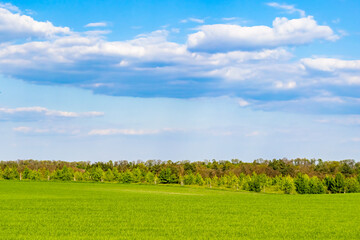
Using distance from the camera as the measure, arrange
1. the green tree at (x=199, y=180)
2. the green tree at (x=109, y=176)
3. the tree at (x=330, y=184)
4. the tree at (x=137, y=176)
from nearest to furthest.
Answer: the tree at (x=330, y=184), the green tree at (x=199, y=180), the tree at (x=137, y=176), the green tree at (x=109, y=176)

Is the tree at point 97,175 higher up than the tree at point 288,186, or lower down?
higher up

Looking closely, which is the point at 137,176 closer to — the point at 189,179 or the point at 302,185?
the point at 189,179

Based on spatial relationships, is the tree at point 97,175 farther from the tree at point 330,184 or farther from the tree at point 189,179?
the tree at point 330,184

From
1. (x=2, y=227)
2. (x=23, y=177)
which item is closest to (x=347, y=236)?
(x=2, y=227)

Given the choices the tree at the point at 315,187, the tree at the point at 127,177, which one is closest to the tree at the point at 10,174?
the tree at the point at 127,177

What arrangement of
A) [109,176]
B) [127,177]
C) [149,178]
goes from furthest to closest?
[109,176]
[149,178]
[127,177]

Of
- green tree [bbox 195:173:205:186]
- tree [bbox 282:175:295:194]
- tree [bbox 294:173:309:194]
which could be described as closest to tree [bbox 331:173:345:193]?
tree [bbox 294:173:309:194]

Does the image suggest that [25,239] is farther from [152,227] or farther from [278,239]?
[278,239]

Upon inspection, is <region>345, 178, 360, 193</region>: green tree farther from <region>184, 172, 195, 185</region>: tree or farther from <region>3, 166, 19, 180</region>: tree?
<region>3, 166, 19, 180</region>: tree

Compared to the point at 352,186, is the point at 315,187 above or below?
below

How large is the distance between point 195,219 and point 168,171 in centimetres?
9813

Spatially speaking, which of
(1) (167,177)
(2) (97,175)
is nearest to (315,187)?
(1) (167,177)

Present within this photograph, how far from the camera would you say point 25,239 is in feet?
59.0

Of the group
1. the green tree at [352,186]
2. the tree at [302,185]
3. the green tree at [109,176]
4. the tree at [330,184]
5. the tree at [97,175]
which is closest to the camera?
the tree at [302,185]
